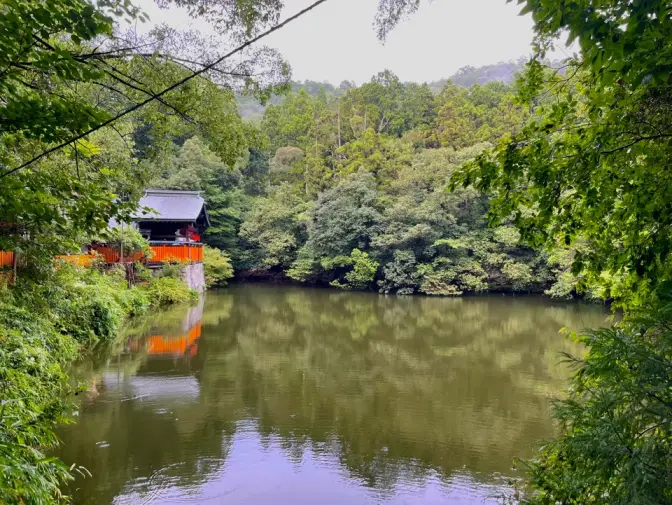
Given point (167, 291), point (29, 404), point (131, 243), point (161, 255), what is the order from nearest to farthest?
point (29, 404), point (131, 243), point (167, 291), point (161, 255)

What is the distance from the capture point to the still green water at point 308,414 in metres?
4.10

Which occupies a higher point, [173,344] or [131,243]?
[131,243]

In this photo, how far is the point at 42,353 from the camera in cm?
490

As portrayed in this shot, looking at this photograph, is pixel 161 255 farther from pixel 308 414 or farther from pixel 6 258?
pixel 308 414

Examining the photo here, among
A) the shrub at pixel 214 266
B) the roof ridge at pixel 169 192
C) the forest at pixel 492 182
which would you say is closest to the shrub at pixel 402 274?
the shrub at pixel 214 266

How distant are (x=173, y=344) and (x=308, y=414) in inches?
177

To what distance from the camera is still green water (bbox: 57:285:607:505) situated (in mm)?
4098

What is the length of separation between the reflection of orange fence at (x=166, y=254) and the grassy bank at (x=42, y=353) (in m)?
1.43

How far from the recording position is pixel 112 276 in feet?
38.9

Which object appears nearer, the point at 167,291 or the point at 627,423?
the point at 627,423

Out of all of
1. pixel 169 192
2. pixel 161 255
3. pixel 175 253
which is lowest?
pixel 161 255

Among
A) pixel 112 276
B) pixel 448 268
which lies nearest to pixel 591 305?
pixel 448 268

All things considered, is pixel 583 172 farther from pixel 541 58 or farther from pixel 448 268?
pixel 448 268

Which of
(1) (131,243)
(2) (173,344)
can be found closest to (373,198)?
(1) (131,243)
